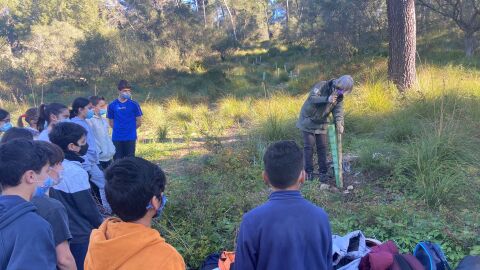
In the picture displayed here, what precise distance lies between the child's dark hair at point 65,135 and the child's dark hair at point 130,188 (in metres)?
1.39

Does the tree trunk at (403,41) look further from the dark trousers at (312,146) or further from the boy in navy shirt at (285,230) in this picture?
the boy in navy shirt at (285,230)

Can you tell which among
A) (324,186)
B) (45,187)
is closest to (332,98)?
(324,186)

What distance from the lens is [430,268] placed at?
2816 mm

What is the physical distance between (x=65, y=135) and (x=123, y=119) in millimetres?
2962

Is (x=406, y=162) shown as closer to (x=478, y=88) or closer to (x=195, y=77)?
(x=478, y=88)

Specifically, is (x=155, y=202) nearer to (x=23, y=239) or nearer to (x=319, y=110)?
(x=23, y=239)

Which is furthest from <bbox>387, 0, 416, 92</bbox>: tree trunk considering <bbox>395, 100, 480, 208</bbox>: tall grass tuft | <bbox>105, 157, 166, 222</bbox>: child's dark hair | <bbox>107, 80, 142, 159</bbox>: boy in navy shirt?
<bbox>105, 157, 166, 222</bbox>: child's dark hair

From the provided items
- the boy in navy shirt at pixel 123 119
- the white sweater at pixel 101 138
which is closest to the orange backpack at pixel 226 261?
the white sweater at pixel 101 138

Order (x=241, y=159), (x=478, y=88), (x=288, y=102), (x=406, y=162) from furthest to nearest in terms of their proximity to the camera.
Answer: (x=288, y=102), (x=478, y=88), (x=241, y=159), (x=406, y=162)

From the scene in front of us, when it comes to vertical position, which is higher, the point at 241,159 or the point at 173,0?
the point at 173,0

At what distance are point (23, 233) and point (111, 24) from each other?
102 feet

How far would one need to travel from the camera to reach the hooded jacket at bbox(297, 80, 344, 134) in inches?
195

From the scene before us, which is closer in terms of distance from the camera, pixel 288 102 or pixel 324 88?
pixel 324 88

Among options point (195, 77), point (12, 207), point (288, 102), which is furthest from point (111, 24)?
point (12, 207)
